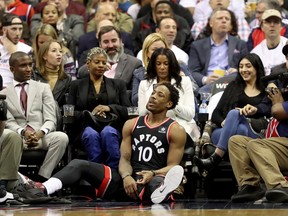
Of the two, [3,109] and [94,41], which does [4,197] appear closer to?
[3,109]

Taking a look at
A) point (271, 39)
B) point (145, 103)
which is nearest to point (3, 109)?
point (145, 103)

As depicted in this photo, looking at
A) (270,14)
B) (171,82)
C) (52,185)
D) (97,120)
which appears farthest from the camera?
(270,14)

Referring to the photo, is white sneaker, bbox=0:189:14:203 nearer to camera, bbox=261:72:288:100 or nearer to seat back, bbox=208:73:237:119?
seat back, bbox=208:73:237:119

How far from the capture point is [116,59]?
15.1 metres

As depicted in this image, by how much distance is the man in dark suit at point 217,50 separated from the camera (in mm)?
15742

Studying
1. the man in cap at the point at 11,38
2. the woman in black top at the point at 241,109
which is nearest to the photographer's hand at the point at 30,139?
the woman in black top at the point at 241,109

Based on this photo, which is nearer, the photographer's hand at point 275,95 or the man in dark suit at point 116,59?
the photographer's hand at point 275,95

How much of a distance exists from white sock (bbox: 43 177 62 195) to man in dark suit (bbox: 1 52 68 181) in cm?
71

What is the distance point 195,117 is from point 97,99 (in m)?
1.27

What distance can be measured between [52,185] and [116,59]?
3.00m

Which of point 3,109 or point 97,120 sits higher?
point 3,109

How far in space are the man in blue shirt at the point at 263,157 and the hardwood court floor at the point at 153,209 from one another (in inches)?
10.1

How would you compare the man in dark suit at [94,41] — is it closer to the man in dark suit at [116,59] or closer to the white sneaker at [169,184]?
the man in dark suit at [116,59]

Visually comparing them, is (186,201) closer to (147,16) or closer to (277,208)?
(277,208)
